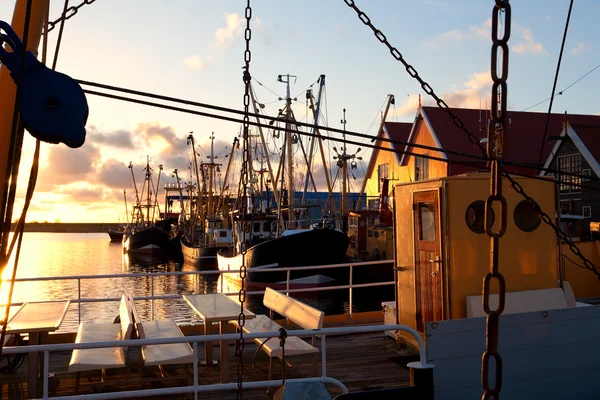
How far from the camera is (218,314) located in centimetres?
667

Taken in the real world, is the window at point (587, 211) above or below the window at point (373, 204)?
below

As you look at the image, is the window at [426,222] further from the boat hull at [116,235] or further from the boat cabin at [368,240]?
the boat hull at [116,235]

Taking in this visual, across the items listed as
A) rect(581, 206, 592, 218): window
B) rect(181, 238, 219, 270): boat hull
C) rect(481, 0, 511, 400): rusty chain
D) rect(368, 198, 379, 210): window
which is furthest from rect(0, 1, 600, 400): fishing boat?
rect(181, 238, 219, 270): boat hull

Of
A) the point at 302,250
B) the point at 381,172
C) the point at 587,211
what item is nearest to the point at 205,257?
the point at 381,172

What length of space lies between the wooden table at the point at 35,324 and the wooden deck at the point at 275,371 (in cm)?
34

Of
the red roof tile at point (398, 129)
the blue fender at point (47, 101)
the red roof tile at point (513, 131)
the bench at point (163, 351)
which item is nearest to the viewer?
the blue fender at point (47, 101)

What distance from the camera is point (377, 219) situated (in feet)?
151

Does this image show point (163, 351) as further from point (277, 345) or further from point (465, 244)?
point (465, 244)

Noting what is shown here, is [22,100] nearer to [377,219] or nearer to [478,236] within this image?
[478,236]

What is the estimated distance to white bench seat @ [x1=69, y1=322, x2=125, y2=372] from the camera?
5.55 metres

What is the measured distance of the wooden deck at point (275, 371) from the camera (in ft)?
20.9

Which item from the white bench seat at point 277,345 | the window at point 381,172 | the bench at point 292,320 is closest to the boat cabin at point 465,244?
the bench at point 292,320

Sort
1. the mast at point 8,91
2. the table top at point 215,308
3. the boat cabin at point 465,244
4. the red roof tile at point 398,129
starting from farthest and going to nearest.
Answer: the red roof tile at point 398,129, the boat cabin at point 465,244, the table top at point 215,308, the mast at point 8,91

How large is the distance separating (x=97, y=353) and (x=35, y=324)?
94cm
